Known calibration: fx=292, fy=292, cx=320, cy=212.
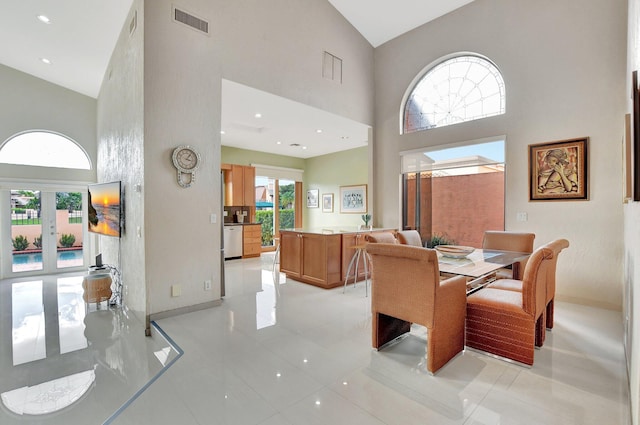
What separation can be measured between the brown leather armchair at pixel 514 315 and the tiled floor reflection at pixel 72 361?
2656 millimetres

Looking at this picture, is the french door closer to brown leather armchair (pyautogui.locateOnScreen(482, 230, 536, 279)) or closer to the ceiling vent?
the ceiling vent

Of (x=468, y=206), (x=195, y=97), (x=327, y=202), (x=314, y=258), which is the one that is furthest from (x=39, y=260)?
(x=468, y=206)

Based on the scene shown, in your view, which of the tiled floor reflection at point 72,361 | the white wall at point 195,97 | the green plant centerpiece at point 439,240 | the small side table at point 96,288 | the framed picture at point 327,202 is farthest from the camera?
the framed picture at point 327,202

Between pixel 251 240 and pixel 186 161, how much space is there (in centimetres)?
463

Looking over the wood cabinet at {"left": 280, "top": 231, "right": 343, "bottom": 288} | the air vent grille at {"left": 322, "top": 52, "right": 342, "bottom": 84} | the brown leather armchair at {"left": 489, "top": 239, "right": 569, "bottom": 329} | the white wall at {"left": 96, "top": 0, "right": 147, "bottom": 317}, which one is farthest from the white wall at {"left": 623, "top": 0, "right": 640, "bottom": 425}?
the white wall at {"left": 96, "top": 0, "right": 147, "bottom": 317}

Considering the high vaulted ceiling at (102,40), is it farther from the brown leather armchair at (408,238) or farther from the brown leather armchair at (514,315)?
the brown leather armchair at (514,315)

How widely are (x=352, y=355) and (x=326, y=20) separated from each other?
5242 millimetres

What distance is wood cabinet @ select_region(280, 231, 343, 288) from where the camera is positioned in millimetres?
4633

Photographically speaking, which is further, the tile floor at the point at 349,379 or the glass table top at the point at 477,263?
the glass table top at the point at 477,263

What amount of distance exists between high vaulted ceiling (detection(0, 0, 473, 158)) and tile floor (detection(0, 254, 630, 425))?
3324mm

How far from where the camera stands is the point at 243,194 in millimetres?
8086

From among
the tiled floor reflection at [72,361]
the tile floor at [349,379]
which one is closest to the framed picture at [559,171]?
the tile floor at [349,379]

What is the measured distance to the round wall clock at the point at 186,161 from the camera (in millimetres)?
3371

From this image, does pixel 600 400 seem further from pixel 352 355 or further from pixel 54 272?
pixel 54 272
